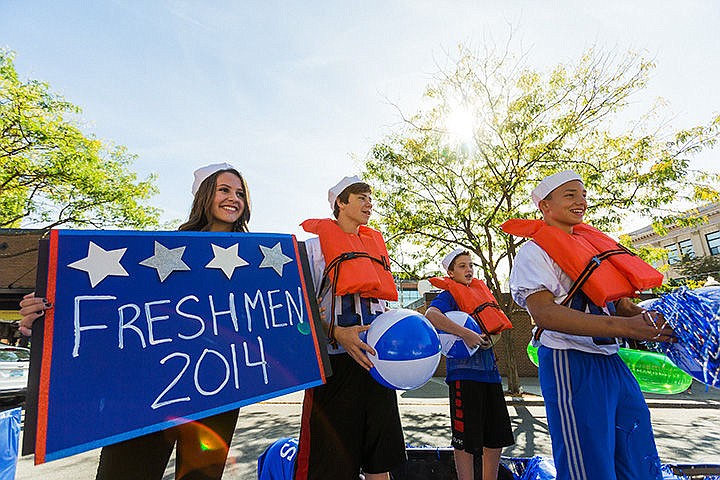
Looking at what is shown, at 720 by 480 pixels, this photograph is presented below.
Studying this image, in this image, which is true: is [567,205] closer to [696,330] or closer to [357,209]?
[696,330]

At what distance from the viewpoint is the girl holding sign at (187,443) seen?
1.50m

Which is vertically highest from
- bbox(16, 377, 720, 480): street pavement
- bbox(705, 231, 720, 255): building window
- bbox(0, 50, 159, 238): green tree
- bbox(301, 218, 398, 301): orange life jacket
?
bbox(0, 50, 159, 238): green tree

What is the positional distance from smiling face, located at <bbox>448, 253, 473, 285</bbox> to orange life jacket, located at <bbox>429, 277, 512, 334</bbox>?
63 mm

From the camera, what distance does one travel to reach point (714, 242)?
33.8 metres

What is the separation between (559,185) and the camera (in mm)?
2229

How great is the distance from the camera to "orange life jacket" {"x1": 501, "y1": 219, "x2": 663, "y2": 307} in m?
1.81

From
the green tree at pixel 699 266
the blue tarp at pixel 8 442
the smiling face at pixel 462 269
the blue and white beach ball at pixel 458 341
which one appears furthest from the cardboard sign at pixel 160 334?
the green tree at pixel 699 266

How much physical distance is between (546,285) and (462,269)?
6.36 ft

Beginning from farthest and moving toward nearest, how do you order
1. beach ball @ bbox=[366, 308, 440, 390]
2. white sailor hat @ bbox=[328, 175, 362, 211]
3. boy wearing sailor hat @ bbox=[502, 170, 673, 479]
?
white sailor hat @ bbox=[328, 175, 362, 211]
beach ball @ bbox=[366, 308, 440, 390]
boy wearing sailor hat @ bbox=[502, 170, 673, 479]

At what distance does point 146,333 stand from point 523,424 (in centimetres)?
727

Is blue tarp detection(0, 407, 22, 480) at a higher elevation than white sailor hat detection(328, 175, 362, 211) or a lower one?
lower

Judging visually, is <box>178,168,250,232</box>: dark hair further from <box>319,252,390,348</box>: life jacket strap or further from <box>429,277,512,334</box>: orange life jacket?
<box>429,277,512,334</box>: orange life jacket

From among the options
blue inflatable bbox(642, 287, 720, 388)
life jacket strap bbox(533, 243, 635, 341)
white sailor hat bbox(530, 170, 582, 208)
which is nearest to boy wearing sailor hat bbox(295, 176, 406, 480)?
life jacket strap bbox(533, 243, 635, 341)

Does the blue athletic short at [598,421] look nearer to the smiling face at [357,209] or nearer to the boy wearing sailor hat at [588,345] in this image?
the boy wearing sailor hat at [588,345]
